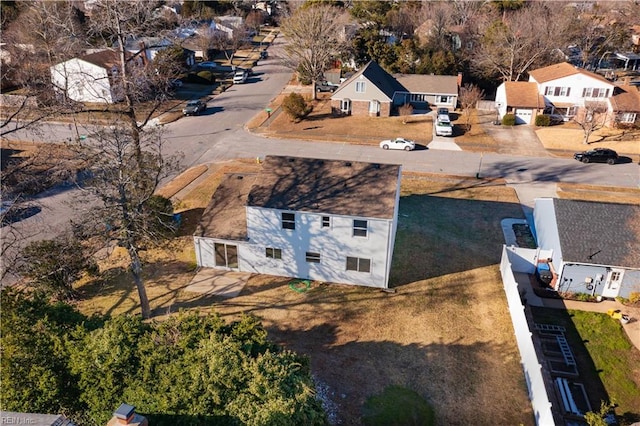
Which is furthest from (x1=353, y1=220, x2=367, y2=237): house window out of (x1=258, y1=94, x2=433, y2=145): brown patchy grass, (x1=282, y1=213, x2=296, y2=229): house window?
(x1=258, y1=94, x2=433, y2=145): brown patchy grass

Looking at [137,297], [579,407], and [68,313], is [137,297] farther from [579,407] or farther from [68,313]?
[579,407]

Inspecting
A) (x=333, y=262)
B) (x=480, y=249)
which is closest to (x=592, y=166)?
(x=480, y=249)

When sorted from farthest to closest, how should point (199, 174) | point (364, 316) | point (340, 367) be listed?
1. point (199, 174)
2. point (364, 316)
3. point (340, 367)

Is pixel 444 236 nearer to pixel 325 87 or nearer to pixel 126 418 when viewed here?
pixel 126 418

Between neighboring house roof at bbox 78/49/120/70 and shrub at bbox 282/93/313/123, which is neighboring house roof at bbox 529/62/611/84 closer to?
shrub at bbox 282/93/313/123

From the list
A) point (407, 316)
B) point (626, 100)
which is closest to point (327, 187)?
point (407, 316)

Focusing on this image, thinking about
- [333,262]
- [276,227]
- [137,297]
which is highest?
[276,227]

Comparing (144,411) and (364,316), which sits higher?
(144,411)

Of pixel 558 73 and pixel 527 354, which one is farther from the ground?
pixel 558 73
